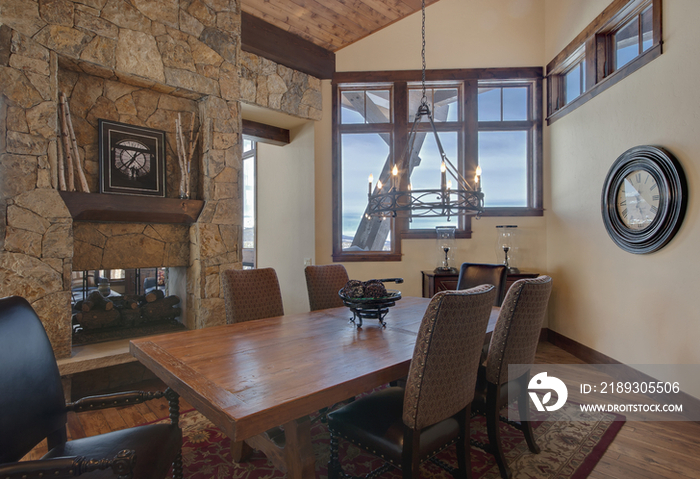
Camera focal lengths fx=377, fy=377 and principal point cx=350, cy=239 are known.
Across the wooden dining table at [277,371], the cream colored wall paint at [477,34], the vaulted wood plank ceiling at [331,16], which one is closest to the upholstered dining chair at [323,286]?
the wooden dining table at [277,371]

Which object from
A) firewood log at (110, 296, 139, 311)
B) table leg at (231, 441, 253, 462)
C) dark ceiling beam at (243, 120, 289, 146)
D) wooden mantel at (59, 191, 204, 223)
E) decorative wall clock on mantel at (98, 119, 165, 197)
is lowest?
table leg at (231, 441, 253, 462)

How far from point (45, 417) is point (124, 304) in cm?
228

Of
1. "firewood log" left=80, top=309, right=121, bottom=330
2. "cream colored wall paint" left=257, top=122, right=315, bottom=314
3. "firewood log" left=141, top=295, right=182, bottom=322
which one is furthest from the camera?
"cream colored wall paint" left=257, top=122, right=315, bottom=314

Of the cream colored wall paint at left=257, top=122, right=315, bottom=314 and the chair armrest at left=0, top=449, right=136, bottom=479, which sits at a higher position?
the cream colored wall paint at left=257, top=122, right=315, bottom=314

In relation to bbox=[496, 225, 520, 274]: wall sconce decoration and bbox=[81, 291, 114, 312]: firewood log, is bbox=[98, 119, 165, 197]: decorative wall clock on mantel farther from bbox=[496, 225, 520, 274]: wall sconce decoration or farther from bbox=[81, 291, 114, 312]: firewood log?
bbox=[496, 225, 520, 274]: wall sconce decoration

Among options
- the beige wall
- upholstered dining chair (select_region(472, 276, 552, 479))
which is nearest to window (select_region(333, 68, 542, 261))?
the beige wall

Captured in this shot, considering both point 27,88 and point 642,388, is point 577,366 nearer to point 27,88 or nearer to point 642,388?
point 642,388

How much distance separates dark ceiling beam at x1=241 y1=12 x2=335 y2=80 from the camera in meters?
3.95

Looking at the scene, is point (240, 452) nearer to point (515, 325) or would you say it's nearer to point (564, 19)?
point (515, 325)

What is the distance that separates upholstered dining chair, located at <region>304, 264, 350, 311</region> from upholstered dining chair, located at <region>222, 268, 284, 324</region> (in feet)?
1.19

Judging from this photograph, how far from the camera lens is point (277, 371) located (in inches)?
59.2

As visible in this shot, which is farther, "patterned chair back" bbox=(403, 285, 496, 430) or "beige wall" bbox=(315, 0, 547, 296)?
"beige wall" bbox=(315, 0, 547, 296)

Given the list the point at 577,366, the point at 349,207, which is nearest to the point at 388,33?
the point at 349,207

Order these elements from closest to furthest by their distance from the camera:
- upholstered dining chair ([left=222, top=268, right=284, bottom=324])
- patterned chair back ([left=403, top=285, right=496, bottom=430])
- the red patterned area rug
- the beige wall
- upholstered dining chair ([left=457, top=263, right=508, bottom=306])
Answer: patterned chair back ([left=403, top=285, right=496, bottom=430]), the red patterned area rug, upholstered dining chair ([left=222, top=268, right=284, bottom=324]), upholstered dining chair ([left=457, top=263, right=508, bottom=306]), the beige wall
